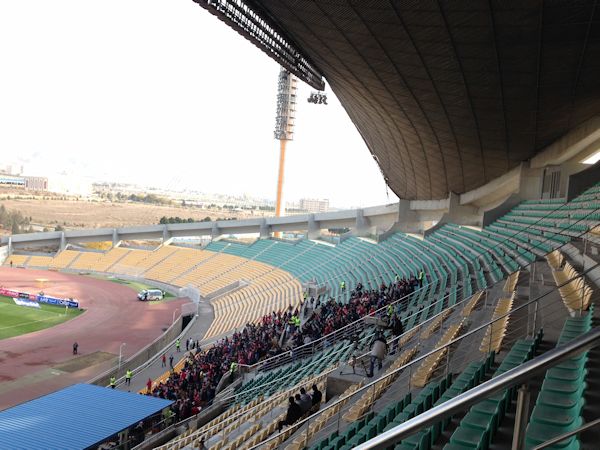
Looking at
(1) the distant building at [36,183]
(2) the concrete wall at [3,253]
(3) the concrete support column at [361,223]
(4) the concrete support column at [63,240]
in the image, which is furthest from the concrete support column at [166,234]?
(1) the distant building at [36,183]

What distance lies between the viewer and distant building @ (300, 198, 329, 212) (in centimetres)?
16775

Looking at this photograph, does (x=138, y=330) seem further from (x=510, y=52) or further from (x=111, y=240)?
(x=111, y=240)

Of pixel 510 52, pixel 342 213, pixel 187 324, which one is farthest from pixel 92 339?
pixel 342 213

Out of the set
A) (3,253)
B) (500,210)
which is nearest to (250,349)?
(500,210)

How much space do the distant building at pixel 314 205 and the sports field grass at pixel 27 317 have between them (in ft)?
437

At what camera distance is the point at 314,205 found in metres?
170

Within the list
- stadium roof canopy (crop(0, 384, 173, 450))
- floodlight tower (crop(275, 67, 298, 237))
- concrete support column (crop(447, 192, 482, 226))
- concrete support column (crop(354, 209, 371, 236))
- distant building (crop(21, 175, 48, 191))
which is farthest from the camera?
distant building (crop(21, 175, 48, 191))

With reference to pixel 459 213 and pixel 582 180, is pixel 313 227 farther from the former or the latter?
pixel 582 180

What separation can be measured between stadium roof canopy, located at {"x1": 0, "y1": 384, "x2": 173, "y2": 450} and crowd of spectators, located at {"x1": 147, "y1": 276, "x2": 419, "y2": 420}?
6.95 feet

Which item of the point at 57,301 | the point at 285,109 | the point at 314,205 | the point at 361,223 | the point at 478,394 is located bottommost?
the point at 57,301

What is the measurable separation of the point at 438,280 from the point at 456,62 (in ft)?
23.9

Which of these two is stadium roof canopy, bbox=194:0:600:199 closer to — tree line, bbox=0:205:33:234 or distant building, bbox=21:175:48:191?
tree line, bbox=0:205:33:234

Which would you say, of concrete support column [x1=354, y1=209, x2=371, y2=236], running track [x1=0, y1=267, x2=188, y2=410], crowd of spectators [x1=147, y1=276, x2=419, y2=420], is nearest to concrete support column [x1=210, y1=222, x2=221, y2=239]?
running track [x1=0, y1=267, x2=188, y2=410]

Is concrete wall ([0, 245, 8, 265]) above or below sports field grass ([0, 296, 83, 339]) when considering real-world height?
above
